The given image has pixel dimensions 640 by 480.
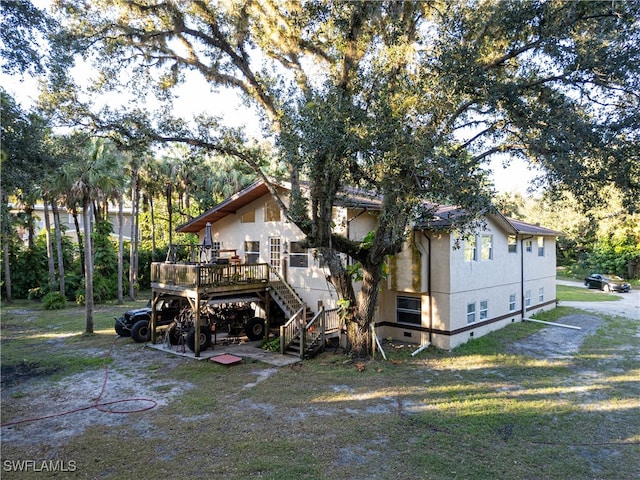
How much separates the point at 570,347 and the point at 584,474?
1001 centimetres

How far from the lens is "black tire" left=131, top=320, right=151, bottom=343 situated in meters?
16.4

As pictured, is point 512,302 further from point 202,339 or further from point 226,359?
point 202,339

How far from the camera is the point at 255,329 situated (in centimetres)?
1677

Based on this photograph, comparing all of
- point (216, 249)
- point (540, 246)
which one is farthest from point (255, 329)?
point (540, 246)

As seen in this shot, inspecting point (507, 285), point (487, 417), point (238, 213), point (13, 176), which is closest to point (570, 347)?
point (507, 285)

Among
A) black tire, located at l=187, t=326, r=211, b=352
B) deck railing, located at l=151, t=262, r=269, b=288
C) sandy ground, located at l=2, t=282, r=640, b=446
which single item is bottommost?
sandy ground, located at l=2, t=282, r=640, b=446

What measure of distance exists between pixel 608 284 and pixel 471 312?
2449 centimetres

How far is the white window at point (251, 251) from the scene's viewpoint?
720 inches

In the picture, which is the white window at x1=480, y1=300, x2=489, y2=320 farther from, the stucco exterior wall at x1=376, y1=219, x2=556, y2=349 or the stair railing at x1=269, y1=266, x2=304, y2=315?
the stair railing at x1=269, y1=266, x2=304, y2=315

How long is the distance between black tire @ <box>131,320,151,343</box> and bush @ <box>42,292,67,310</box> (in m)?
11.6

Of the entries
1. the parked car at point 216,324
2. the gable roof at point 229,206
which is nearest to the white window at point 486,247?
the gable roof at point 229,206

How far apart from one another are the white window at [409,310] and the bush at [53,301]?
20.9 m

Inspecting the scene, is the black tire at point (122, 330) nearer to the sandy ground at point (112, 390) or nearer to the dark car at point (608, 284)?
the sandy ground at point (112, 390)

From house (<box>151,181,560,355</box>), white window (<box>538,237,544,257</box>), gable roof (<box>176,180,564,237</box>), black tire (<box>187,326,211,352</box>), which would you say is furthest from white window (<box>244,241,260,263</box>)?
white window (<box>538,237,544,257</box>)
